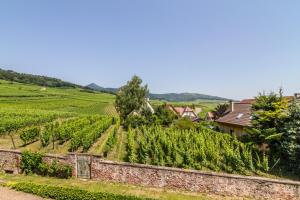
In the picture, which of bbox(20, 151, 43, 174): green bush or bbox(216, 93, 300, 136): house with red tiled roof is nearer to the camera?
bbox(20, 151, 43, 174): green bush

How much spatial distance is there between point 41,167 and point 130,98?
34452 mm

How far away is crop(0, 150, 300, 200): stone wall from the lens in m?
15.4

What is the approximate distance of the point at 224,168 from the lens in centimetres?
2036

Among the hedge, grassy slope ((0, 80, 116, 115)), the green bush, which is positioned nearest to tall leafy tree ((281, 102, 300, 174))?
the hedge

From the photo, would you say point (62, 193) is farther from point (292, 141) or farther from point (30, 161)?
point (292, 141)

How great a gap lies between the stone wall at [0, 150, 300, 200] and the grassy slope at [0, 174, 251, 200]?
1.15 ft

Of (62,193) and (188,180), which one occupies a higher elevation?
(188,180)

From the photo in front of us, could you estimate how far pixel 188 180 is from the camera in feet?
54.0

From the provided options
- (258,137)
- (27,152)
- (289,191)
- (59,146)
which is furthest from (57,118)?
(289,191)

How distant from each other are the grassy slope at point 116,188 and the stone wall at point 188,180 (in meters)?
0.35

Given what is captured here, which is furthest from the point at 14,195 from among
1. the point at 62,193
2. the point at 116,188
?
the point at 116,188

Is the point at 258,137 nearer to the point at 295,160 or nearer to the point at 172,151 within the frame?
the point at 295,160

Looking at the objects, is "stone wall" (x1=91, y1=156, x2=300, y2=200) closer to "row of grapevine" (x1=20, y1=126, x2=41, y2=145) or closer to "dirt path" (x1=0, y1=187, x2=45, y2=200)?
"dirt path" (x1=0, y1=187, x2=45, y2=200)

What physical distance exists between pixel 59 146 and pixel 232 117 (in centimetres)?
2388
